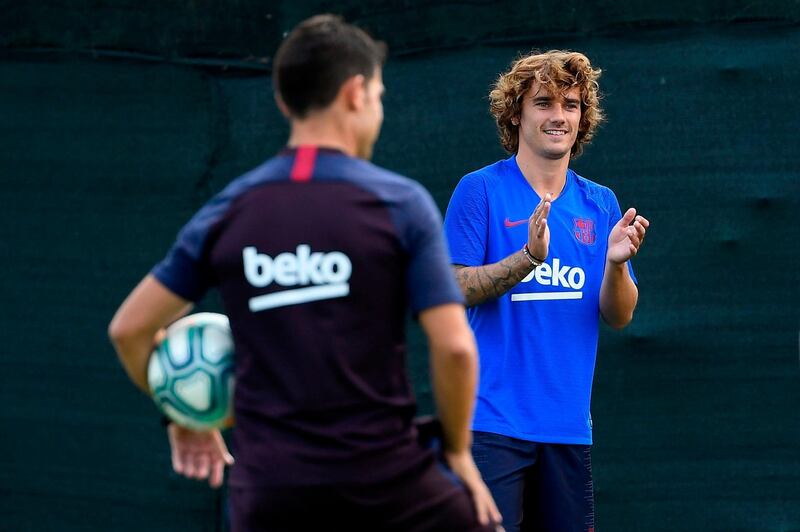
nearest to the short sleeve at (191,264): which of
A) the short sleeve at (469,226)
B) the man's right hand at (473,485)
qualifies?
the man's right hand at (473,485)

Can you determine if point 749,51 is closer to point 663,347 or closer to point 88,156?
point 663,347

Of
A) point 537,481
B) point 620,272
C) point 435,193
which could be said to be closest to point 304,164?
point 620,272

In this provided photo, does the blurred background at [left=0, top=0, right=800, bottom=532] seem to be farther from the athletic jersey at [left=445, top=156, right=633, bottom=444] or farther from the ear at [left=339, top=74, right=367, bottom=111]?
the ear at [left=339, top=74, right=367, bottom=111]

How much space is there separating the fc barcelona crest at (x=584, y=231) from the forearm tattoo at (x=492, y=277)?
31 cm

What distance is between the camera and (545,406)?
13.4 ft

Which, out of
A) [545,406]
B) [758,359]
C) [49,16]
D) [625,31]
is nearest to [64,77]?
[49,16]

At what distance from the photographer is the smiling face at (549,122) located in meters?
4.23

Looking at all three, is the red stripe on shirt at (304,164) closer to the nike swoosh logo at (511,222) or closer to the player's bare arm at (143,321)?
the player's bare arm at (143,321)

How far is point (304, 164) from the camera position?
2670mm

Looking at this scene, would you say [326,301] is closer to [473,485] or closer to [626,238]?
[473,485]

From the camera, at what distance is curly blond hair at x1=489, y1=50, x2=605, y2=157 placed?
4281 millimetres

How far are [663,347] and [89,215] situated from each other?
8.49ft

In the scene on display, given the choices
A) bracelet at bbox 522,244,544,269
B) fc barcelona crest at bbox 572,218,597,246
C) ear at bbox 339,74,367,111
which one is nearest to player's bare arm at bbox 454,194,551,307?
bracelet at bbox 522,244,544,269

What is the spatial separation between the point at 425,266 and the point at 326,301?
22 centimetres
